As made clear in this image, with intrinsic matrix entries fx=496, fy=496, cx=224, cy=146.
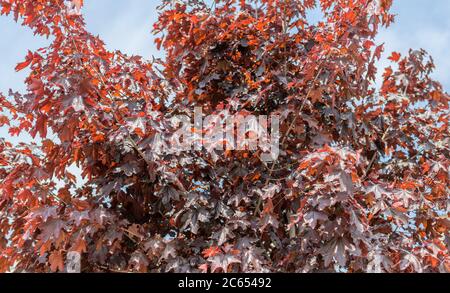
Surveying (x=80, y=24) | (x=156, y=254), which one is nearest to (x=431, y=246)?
(x=156, y=254)

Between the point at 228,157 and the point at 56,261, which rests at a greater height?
the point at 228,157

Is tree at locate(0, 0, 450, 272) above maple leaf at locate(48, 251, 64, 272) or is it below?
above

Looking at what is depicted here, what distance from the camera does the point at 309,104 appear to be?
3.60 m

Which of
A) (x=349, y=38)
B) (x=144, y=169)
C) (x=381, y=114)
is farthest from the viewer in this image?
(x=381, y=114)

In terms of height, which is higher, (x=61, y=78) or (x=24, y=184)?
(x=61, y=78)

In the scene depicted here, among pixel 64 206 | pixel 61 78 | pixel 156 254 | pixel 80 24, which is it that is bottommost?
pixel 156 254

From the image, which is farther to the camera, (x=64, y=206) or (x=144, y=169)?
(x=144, y=169)

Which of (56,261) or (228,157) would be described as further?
(228,157)

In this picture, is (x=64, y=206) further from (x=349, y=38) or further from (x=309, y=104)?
(x=349, y=38)

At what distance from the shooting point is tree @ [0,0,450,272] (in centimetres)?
292

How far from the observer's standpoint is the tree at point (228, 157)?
292 cm

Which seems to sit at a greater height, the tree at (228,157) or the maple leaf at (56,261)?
the tree at (228,157)

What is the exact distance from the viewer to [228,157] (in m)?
3.62

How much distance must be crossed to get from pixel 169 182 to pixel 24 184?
919 millimetres
